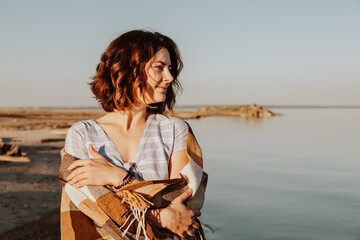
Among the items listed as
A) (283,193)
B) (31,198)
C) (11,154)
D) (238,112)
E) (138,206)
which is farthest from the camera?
(238,112)

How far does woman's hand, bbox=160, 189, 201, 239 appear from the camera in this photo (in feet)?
6.34

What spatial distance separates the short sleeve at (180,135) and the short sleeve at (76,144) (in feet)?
1.79

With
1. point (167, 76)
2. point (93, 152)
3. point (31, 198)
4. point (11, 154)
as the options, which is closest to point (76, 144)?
point (93, 152)

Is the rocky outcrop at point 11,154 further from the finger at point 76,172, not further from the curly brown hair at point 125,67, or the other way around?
the finger at point 76,172

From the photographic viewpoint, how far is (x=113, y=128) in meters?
2.21

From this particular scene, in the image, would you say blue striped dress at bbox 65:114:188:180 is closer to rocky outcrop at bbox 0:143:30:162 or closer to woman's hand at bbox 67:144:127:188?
woman's hand at bbox 67:144:127:188

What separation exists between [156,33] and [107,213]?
1.14 m

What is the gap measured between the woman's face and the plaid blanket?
36 centimetres

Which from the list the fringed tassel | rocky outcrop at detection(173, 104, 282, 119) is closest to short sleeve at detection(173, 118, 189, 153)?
the fringed tassel

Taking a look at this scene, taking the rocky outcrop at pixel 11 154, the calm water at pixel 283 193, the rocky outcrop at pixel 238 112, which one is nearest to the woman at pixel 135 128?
the calm water at pixel 283 193

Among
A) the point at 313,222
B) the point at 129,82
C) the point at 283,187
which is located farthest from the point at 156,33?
the point at 283,187

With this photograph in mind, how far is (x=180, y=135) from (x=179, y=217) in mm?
496

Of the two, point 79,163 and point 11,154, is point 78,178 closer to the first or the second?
point 79,163

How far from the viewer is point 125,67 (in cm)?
212
